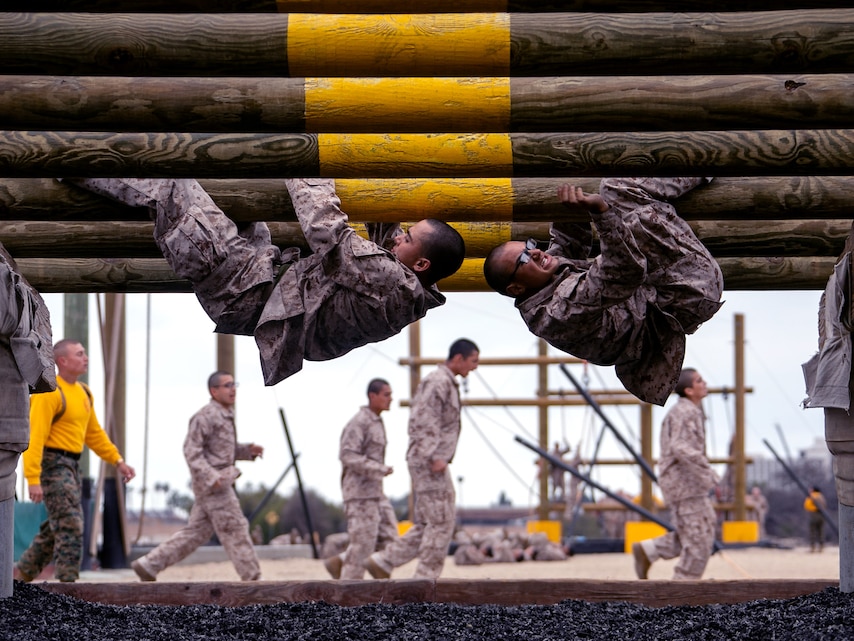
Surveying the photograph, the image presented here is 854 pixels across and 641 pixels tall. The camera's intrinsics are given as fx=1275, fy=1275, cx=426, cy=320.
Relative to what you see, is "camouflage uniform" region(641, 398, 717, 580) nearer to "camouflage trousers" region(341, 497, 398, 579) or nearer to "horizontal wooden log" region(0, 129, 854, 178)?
"camouflage trousers" region(341, 497, 398, 579)

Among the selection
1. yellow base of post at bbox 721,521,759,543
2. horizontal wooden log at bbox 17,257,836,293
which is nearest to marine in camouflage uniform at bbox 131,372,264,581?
horizontal wooden log at bbox 17,257,836,293

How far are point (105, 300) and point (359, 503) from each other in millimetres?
5642

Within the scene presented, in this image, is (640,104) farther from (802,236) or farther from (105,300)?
(105,300)

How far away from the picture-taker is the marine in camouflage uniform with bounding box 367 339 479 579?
10.9m

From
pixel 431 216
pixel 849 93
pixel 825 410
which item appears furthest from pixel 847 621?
pixel 431 216

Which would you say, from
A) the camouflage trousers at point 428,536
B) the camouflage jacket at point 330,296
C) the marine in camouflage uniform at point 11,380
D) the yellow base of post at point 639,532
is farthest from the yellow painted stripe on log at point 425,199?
the yellow base of post at point 639,532

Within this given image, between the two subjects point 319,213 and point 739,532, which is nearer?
point 319,213

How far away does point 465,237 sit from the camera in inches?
270

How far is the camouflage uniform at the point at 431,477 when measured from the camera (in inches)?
429

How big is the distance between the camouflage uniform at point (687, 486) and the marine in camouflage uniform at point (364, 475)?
8.34ft

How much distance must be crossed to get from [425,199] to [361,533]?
6165mm

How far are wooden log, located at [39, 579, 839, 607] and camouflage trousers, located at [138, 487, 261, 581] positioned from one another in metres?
4.26

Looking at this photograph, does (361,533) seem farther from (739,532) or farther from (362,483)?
(739,532)

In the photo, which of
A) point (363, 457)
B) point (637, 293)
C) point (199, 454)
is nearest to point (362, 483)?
point (363, 457)
